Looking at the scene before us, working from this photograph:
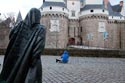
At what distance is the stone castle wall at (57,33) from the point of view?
2400 inches

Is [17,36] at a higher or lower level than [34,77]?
higher

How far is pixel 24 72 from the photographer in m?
5.12

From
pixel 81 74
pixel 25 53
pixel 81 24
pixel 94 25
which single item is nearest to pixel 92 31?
pixel 94 25

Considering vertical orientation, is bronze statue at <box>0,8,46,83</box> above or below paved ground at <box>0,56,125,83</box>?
above

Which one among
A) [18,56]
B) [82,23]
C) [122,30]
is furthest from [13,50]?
[122,30]

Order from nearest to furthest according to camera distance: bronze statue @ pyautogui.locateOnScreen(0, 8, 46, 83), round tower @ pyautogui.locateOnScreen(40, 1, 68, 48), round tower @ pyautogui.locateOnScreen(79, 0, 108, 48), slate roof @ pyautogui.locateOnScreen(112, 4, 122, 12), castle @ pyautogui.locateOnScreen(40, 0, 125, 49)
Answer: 1. bronze statue @ pyautogui.locateOnScreen(0, 8, 46, 83)
2. round tower @ pyautogui.locateOnScreen(40, 1, 68, 48)
3. castle @ pyautogui.locateOnScreen(40, 0, 125, 49)
4. round tower @ pyautogui.locateOnScreen(79, 0, 108, 48)
5. slate roof @ pyautogui.locateOnScreen(112, 4, 122, 12)

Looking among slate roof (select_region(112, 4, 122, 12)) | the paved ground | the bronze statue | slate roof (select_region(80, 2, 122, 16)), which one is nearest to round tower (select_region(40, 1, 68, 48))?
slate roof (select_region(80, 2, 122, 16))

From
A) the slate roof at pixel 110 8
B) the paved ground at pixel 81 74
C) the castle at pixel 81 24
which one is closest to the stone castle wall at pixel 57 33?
the castle at pixel 81 24

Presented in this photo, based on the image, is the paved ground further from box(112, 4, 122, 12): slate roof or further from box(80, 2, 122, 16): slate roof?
box(112, 4, 122, 12): slate roof

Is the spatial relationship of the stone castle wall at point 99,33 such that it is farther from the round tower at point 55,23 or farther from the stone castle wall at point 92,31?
the round tower at point 55,23

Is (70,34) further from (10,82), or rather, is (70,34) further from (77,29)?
(10,82)

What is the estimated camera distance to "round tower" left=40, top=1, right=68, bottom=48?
201 ft

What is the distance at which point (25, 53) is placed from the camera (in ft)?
17.0

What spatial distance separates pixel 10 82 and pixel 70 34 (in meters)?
63.0
